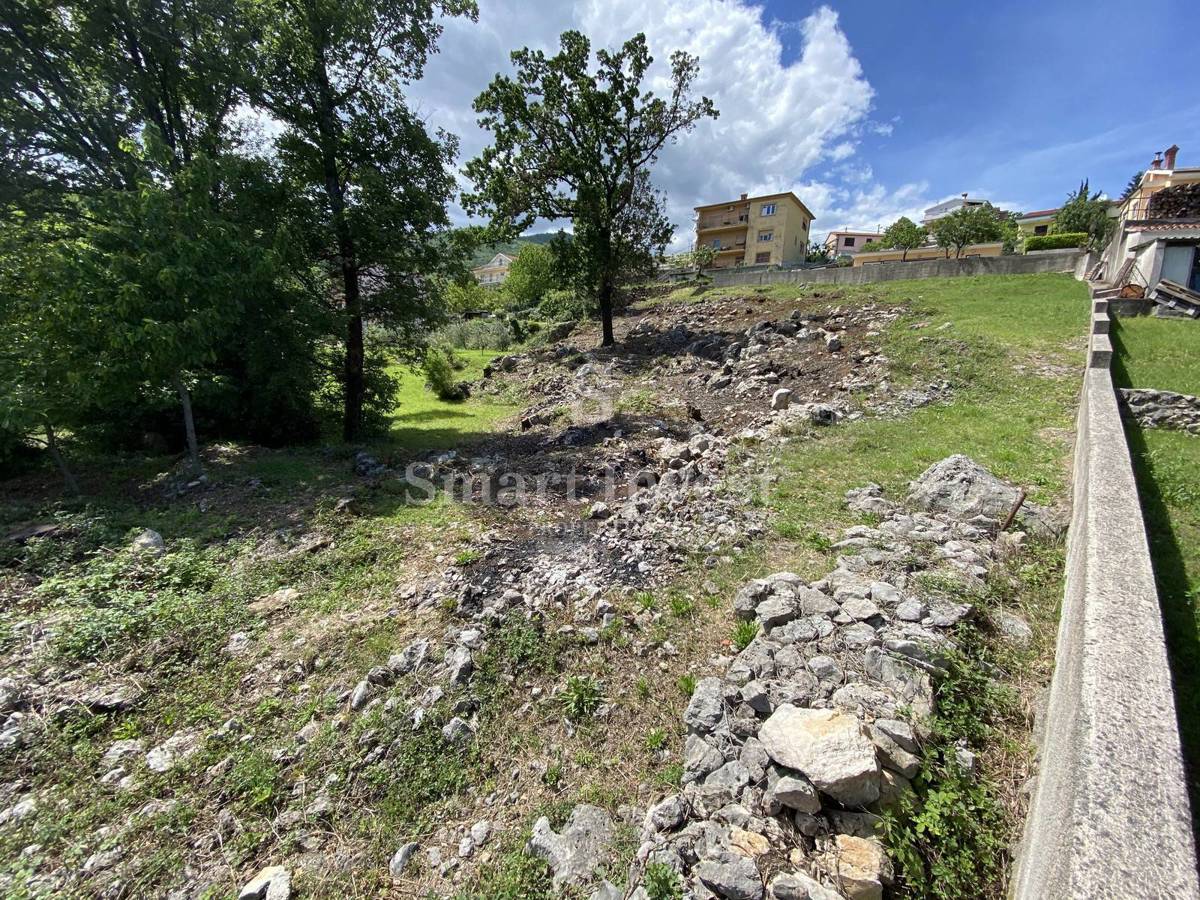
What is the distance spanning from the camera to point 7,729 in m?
3.39

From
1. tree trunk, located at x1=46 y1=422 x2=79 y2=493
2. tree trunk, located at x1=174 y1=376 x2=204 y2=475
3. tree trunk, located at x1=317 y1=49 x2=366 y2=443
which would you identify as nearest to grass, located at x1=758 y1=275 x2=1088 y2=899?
tree trunk, located at x1=174 y1=376 x2=204 y2=475

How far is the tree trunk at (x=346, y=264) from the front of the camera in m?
9.85

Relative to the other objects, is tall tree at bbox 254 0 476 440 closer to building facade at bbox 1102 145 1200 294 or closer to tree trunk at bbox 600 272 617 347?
tree trunk at bbox 600 272 617 347

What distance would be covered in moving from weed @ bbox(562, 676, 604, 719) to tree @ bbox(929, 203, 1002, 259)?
137 ft

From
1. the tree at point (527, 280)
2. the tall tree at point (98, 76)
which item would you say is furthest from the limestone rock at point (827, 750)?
the tree at point (527, 280)

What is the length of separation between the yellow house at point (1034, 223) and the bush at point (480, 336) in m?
54.1

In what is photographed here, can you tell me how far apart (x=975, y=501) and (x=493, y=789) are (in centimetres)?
519

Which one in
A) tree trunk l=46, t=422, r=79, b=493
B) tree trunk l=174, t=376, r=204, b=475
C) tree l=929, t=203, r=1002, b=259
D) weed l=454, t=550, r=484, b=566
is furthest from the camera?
tree l=929, t=203, r=1002, b=259

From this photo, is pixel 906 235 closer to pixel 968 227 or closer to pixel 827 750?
pixel 968 227

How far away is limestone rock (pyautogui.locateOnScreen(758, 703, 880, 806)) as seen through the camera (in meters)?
2.17

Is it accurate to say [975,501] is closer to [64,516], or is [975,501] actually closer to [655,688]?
[655,688]

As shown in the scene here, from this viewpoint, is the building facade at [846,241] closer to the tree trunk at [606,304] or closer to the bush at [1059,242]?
the bush at [1059,242]

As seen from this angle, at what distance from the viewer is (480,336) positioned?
1328 inches

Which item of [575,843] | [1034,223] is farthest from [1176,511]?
[1034,223]
